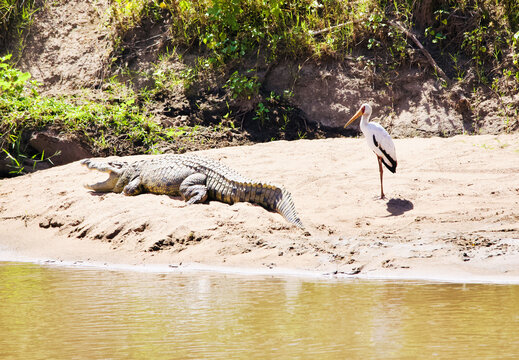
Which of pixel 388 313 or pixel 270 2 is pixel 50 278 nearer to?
pixel 388 313

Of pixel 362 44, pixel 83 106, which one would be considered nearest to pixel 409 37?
pixel 362 44

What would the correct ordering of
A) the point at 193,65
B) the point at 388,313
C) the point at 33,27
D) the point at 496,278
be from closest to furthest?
1. the point at 388,313
2. the point at 496,278
3. the point at 193,65
4. the point at 33,27

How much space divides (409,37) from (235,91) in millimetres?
2944

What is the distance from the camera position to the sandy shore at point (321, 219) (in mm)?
4723

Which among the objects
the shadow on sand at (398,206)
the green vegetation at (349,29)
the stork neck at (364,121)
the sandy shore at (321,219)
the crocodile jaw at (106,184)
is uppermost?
the green vegetation at (349,29)

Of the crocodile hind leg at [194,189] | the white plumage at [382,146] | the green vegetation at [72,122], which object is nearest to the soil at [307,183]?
the crocodile hind leg at [194,189]

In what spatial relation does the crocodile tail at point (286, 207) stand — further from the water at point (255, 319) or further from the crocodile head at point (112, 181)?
the crocodile head at point (112, 181)

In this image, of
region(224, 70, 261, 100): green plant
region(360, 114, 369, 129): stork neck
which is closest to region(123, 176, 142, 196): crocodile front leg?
region(360, 114, 369, 129): stork neck

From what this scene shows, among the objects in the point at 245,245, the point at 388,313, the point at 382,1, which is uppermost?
the point at 382,1

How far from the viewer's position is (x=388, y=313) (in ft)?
10.8

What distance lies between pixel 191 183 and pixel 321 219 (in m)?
1.55

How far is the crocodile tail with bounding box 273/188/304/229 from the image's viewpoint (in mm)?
5855

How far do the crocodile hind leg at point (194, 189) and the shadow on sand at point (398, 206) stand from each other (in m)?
1.95

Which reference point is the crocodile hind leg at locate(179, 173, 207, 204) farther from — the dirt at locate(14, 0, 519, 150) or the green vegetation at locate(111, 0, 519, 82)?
the green vegetation at locate(111, 0, 519, 82)
